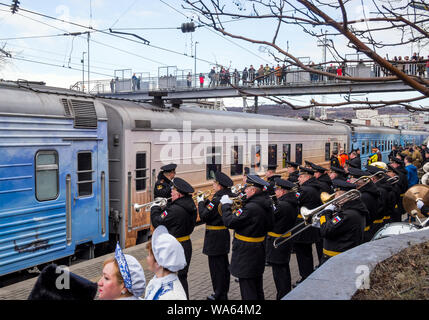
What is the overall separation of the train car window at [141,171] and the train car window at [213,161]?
2.73 metres

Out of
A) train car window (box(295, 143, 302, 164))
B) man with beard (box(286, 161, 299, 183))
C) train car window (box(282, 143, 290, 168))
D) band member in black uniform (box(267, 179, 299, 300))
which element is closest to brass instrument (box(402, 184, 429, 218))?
band member in black uniform (box(267, 179, 299, 300))

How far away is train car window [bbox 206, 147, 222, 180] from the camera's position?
11672mm

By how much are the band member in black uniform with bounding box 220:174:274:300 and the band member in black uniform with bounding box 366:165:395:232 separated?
3513mm

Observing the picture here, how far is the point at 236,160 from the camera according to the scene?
12969 millimetres

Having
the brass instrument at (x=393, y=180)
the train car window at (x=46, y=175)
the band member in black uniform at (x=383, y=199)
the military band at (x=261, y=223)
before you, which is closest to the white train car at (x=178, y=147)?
the train car window at (x=46, y=175)

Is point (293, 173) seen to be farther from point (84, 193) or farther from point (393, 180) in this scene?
point (84, 193)

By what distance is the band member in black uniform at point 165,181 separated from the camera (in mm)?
8648

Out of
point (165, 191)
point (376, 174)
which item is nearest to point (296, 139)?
point (376, 174)

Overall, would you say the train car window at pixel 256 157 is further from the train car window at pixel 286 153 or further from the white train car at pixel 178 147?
the train car window at pixel 286 153

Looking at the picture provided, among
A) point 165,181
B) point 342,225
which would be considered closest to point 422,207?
point 342,225

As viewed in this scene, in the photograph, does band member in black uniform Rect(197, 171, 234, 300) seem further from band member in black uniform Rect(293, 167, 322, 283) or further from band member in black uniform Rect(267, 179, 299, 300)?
band member in black uniform Rect(293, 167, 322, 283)
